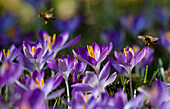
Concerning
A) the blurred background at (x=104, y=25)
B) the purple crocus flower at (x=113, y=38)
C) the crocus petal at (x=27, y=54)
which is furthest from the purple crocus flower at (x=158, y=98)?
the purple crocus flower at (x=113, y=38)

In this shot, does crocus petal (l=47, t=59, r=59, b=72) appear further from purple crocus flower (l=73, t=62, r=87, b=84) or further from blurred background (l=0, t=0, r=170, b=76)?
blurred background (l=0, t=0, r=170, b=76)

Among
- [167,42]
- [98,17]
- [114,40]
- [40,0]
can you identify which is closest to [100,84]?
[167,42]

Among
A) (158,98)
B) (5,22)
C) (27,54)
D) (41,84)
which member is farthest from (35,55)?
(5,22)

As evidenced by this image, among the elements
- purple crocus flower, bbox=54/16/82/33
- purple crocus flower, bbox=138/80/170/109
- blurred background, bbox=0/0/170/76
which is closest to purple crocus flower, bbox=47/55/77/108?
purple crocus flower, bbox=138/80/170/109

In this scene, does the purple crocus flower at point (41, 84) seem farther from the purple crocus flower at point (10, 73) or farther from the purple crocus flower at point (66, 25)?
the purple crocus flower at point (66, 25)

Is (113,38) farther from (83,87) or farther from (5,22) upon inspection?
(83,87)

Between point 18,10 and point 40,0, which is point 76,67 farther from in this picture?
point 18,10

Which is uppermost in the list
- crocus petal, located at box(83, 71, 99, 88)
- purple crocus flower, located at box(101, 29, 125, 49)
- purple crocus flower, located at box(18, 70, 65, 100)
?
purple crocus flower, located at box(18, 70, 65, 100)

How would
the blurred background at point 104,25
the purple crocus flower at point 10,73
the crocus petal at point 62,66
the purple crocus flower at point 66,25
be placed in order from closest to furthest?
the purple crocus flower at point 10,73, the crocus petal at point 62,66, the blurred background at point 104,25, the purple crocus flower at point 66,25
